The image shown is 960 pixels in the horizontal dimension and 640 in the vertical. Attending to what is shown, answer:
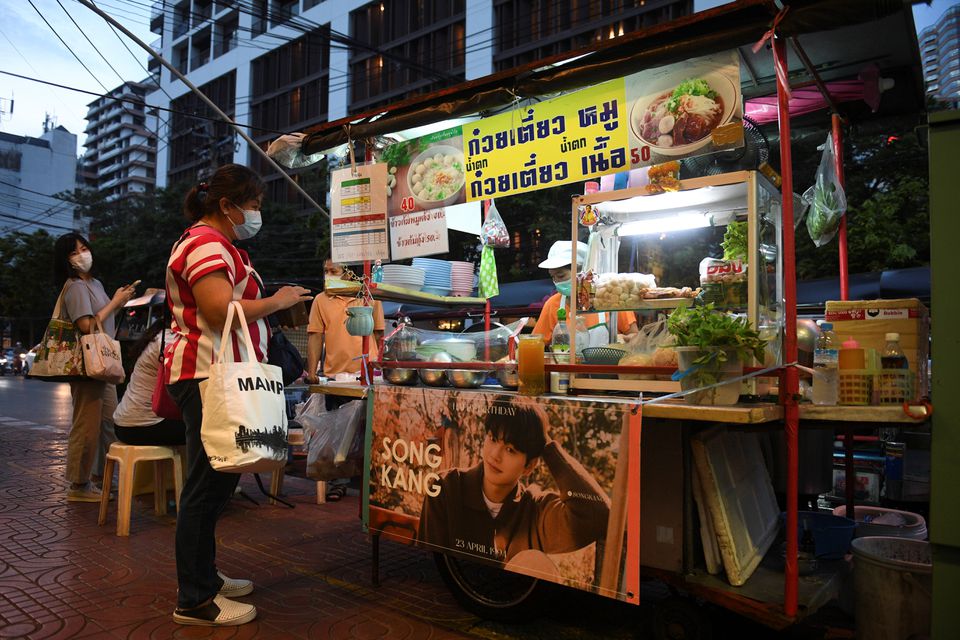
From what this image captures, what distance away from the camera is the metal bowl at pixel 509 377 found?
3.38 meters

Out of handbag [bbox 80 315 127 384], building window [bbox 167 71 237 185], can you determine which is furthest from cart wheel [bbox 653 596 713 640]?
building window [bbox 167 71 237 185]

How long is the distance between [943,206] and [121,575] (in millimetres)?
4636

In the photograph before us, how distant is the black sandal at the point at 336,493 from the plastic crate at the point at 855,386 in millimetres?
4719

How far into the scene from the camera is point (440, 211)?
4.31 m

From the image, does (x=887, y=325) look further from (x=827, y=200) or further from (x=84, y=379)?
(x=84, y=379)

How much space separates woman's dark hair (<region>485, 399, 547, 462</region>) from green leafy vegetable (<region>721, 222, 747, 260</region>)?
1452 millimetres

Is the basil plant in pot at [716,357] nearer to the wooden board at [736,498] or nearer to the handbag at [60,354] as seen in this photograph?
the wooden board at [736,498]

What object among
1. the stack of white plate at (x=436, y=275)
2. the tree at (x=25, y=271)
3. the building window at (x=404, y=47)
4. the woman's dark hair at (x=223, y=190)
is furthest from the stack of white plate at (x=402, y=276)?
the tree at (x=25, y=271)

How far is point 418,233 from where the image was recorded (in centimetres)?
440

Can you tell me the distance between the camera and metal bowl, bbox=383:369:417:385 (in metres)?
3.83

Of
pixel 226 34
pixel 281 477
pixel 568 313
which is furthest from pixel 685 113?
pixel 226 34

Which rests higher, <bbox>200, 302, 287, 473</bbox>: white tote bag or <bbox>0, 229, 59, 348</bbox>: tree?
<bbox>0, 229, 59, 348</bbox>: tree

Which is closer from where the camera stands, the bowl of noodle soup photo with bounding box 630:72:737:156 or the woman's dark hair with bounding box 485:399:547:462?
the woman's dark hair with bounding box 485:399:547:462

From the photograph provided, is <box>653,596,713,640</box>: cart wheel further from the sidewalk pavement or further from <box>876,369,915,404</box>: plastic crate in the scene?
<box>876,369,915,404</box>: plastic crate
